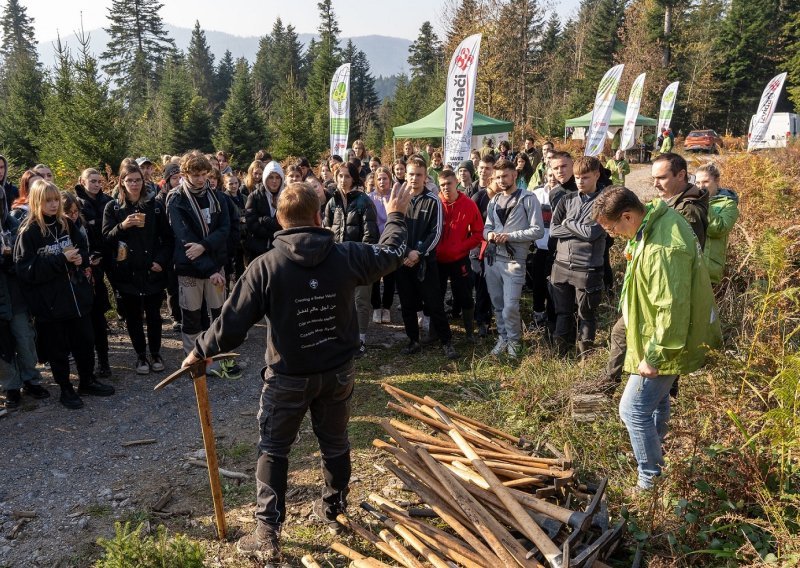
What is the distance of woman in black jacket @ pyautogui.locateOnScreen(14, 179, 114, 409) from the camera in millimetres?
5094

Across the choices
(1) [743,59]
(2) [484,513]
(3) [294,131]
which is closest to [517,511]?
(2) [484,513]

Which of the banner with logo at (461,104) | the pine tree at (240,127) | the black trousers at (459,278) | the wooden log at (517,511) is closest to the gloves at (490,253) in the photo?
the black trousers at (459,278)

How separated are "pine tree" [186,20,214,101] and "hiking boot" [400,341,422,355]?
62464mm

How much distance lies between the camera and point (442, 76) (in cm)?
3578

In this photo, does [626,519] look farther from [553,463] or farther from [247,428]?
[247,428]

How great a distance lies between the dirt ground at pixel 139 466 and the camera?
146 inches

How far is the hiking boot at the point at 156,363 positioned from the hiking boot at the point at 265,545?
3.56 meters

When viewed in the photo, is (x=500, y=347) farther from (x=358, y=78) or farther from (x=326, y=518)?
(x=358, y=78)

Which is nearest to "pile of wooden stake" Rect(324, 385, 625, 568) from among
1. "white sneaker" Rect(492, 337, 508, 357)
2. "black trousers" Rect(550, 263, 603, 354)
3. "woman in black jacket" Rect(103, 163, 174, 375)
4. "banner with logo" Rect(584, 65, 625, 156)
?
"black trousers" Rect(550, 263, 603, 354)

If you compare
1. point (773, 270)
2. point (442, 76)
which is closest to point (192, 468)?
point (773, 270)

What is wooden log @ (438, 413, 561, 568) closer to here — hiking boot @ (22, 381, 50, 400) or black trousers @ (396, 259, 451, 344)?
black trousers @ (396, 259, 451, 344)

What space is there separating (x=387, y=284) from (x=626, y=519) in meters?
5.13

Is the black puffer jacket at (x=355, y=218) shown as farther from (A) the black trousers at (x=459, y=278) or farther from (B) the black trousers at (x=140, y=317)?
(B) the black trousers at (x=140, y=317)

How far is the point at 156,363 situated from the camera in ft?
21.2
